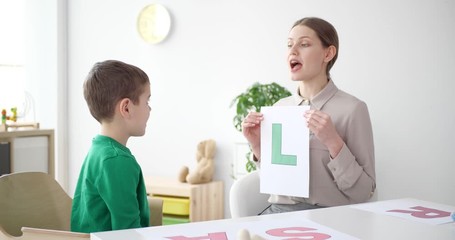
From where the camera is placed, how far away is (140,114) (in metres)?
1.61

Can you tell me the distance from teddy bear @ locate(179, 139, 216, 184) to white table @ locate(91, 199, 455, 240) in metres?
2.34

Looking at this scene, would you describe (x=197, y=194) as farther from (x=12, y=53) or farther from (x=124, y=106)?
(x=12, y=53)

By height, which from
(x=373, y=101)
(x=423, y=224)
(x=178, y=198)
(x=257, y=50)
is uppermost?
(x=257, y=50)

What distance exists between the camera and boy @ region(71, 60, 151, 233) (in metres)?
1.41

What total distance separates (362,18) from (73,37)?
2589 millimetres

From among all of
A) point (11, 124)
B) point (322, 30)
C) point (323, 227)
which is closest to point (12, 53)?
point (11, 124)

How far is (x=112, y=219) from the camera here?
1.41m

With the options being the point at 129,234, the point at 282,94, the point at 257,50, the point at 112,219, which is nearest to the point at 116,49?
the point at 257,50

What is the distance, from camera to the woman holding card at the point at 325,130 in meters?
1.71

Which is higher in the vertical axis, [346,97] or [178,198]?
[346,97]

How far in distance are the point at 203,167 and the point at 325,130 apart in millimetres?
2212

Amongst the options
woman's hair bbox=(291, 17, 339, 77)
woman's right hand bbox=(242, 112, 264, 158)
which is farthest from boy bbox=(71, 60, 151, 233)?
woman's hair bbox=(291, 17, 339, 77)

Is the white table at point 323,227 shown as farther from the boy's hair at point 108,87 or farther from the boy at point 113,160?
the boy's hair at point 108,87

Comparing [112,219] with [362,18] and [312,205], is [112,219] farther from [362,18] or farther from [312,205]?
[362,18]
